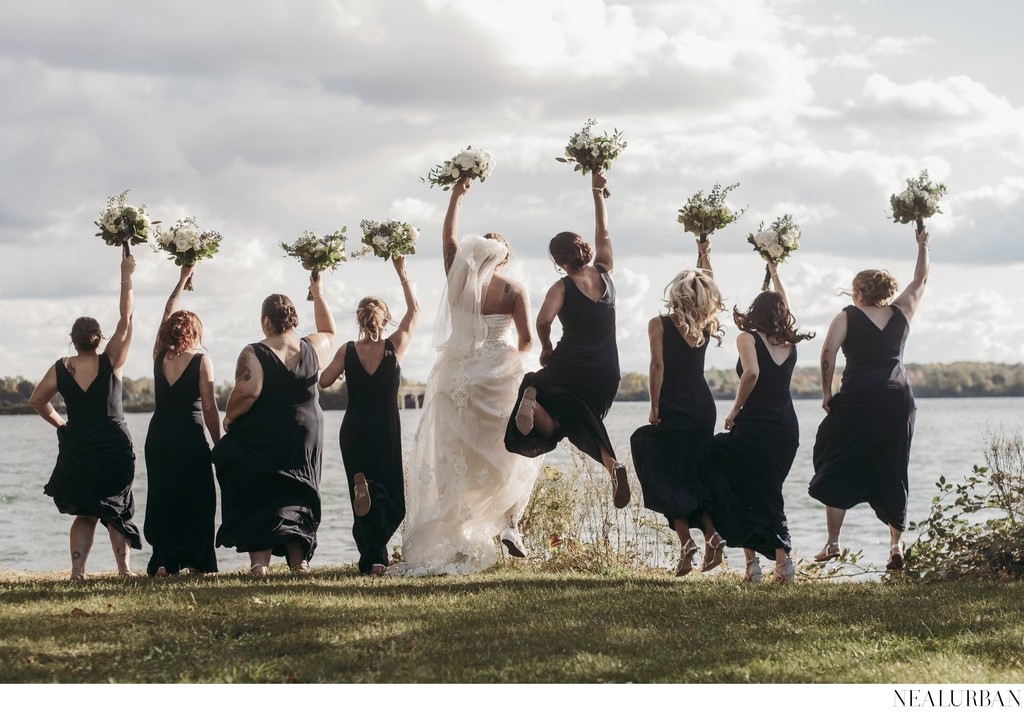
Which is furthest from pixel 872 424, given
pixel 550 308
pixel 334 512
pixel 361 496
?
pixel 334 512

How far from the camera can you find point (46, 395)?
28.9 feet

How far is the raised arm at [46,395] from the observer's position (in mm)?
8766

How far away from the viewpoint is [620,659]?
5523 millimetres

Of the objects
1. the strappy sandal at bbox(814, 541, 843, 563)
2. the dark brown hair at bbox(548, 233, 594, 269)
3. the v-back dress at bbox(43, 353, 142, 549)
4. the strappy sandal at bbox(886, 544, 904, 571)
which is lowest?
the strappy sandal at bbox(886, 544, 904, 571)

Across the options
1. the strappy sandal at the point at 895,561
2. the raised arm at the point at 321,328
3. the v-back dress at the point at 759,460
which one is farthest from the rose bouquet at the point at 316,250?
the strappy sandal at the point at 895,561

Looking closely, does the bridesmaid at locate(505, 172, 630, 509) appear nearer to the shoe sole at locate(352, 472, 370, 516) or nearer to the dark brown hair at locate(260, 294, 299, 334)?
the shoe sole at locate(352, 472, 370, 516)

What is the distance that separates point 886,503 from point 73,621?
Result: 597 cm

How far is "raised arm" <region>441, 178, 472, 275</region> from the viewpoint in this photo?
348 inches

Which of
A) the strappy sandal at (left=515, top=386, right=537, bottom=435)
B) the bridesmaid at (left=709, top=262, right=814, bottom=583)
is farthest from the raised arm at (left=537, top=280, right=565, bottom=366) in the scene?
the bridesmaid at (left=709, top=262, right=814, bottom=583)

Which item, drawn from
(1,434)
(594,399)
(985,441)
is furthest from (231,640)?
(1,434)

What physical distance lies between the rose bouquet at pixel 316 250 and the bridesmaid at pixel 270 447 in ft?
2.04

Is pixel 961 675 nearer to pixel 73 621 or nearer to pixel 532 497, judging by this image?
pixel 73 621

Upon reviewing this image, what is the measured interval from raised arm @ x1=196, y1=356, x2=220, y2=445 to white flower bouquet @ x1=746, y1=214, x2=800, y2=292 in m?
4.55

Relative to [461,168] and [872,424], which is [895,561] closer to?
[872,424]
